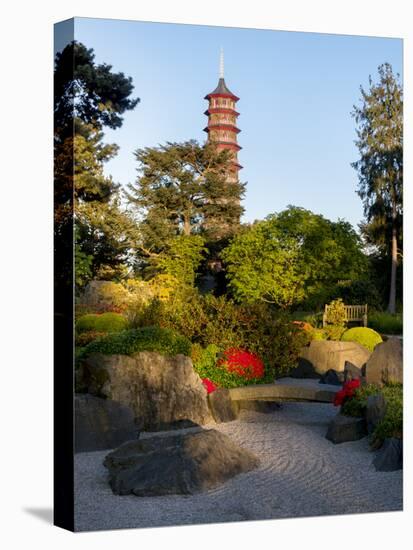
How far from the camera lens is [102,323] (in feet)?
29.3

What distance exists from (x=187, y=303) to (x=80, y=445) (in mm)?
2051

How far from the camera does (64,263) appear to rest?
8.49 meters

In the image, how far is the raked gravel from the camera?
8.36 metres

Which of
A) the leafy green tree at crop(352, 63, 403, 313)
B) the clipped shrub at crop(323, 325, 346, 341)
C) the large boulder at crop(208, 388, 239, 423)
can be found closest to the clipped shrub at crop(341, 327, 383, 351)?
the clipped shrub at crop(323, 325, 346, 341)

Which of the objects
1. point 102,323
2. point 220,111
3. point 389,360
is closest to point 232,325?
point 389,360

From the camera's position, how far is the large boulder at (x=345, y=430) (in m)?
10.0

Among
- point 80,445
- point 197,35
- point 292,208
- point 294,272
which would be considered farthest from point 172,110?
point 80,445

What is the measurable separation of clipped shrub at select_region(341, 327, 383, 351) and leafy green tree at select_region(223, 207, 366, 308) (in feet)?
1.79

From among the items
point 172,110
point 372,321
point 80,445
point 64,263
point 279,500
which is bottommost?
point 279,500

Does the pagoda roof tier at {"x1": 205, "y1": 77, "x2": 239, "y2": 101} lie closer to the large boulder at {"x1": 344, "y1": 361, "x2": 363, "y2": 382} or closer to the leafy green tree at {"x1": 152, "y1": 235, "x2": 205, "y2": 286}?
the leafy green tree at {"x1": 152, "y1": 235, "x2": 205, "y2": 286}

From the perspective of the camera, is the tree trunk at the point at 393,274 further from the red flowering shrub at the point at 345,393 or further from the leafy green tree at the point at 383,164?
the red flowering shrub at the point at 345,393

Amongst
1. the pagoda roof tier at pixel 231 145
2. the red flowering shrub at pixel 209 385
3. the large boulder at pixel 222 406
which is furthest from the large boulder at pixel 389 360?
the pagoda roof tier at pixel 231 145

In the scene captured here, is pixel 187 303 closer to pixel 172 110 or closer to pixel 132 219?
pixel 132 219

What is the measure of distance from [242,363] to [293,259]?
136cm
